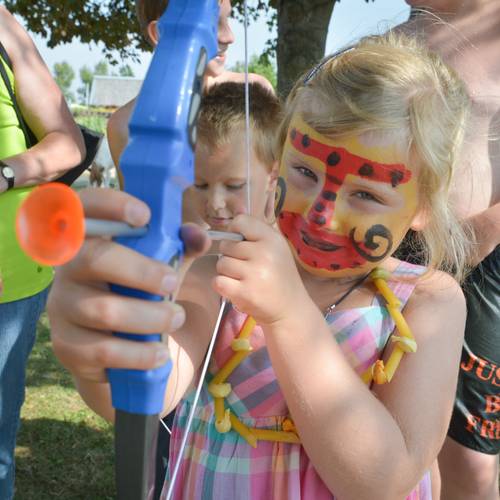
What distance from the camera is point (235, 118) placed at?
2.08m

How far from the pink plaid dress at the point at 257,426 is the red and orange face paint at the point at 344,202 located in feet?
0.42

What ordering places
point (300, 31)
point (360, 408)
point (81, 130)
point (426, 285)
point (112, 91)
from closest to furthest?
point (360, 408) < point (426, 285) < point (81, 130) < point (300, 31) < point (112, 91)

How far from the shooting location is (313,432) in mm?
982

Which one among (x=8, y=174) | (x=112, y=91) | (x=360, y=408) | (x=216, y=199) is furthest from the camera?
(x=112, y=91)

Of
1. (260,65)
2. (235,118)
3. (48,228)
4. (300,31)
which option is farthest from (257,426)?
(260,65)

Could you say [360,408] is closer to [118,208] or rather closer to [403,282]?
[403,282]

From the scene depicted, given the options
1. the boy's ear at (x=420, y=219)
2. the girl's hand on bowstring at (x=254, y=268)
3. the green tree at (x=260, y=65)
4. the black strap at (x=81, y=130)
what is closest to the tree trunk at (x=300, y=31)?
the green tree at (x=260, y=65)

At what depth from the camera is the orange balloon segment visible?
1.51 feet

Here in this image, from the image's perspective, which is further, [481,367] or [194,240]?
[481,367]

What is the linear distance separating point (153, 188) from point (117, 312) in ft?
0.43

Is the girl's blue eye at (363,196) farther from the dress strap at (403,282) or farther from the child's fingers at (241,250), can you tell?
the child's fingers at (241,250)

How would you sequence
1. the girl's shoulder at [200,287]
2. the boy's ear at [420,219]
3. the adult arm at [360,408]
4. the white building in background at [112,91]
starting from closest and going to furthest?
the adult arm at [360,408] < the girl's shoulder at [200,287] < the boy's ear at [420,219] < the white building in background at [112,91]

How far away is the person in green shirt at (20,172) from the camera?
1812mm

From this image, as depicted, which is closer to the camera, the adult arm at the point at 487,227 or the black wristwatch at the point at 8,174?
the adult arm at the point at 487,227
